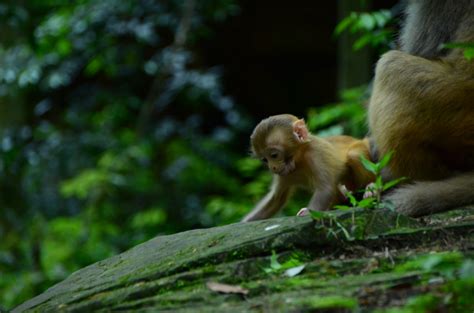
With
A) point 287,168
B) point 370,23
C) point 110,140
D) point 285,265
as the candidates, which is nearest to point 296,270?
point 285,265

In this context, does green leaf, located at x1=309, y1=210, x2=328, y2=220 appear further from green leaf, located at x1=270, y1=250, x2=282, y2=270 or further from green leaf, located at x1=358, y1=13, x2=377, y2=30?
green leaf, located at x1=358, y1=13, x2=377, y2=30

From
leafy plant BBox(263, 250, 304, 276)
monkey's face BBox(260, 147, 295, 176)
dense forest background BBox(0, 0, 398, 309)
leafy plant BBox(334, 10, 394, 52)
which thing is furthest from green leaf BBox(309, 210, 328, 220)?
dense forest background BBox(0, 0, 398, 309)

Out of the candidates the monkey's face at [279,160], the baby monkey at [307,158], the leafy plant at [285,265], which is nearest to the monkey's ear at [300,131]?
the baby monkey at [307,158]

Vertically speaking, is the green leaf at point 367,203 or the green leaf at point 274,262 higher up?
the green leaf at point 367,203

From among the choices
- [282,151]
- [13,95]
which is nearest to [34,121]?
[13,95]

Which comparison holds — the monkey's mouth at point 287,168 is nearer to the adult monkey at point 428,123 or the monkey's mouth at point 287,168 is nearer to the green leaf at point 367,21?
the adult monkey at point 428,123

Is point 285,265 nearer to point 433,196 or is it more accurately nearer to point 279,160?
point 433,196

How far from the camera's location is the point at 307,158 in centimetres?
484

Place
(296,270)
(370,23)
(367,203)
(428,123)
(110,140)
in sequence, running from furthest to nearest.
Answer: (110,140) < (370,23) < (428,123) < (367,203) < (296,270)

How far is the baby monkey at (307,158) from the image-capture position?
15.6 feet

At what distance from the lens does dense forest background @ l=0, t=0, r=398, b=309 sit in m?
9.13

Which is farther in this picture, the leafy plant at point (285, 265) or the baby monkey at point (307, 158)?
the baby monkey at point (307, 158)

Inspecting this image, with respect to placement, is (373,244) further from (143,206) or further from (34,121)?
(34,121)

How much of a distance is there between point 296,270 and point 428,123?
4.53 feet
